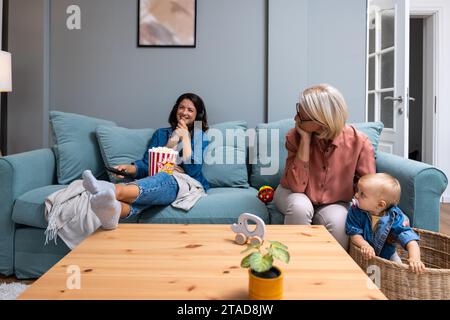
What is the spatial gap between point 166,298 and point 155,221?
3.66 feet

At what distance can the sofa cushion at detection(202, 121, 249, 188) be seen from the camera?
95.5 inches

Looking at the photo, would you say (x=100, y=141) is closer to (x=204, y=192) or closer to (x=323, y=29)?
(x=204, y=192)

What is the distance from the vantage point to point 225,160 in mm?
2439

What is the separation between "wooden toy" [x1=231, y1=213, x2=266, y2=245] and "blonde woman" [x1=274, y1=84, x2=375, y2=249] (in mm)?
539

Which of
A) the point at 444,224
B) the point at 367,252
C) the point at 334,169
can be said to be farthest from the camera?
the point at 444,224

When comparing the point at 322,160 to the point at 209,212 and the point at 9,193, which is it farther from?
the point at 9,193

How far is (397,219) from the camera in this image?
1.57 metres

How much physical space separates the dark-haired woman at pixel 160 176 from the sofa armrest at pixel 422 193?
44.2 inches

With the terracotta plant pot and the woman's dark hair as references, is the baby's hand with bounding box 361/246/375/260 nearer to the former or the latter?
the terracotta plant pot

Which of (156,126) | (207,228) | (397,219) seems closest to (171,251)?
(207,228)

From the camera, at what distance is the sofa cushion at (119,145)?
2412 millimetres

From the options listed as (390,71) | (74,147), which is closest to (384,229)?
(74,147)

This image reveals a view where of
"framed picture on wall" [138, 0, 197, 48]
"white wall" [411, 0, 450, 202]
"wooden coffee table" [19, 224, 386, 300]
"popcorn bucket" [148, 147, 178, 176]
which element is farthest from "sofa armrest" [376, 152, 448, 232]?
"white wall" [411, 0, 450, 202]

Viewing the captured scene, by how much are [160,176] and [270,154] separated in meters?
0.76
